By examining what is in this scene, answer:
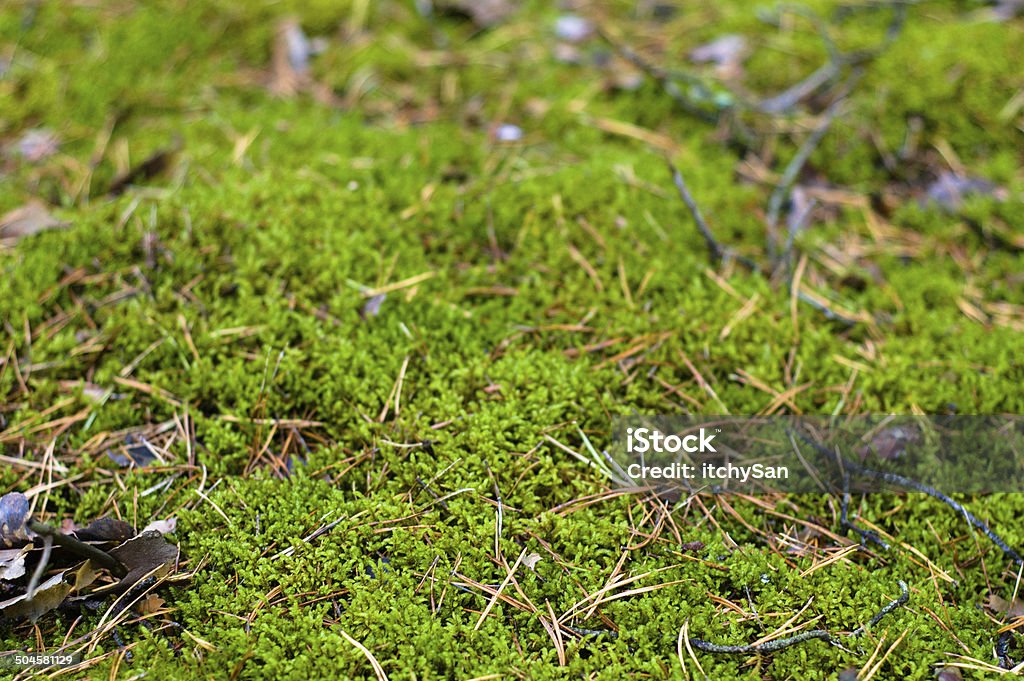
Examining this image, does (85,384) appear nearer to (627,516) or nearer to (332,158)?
(332,158)

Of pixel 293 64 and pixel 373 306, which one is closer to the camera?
pixel 373 306

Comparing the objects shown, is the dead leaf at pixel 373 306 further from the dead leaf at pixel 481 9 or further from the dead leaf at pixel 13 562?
the dead leaf at pixel 481 9

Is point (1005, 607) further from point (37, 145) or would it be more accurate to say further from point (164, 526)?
point (37, 145)

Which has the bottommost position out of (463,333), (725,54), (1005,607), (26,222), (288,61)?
(1005,607)

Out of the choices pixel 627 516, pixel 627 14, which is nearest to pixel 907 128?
pixel 627 14

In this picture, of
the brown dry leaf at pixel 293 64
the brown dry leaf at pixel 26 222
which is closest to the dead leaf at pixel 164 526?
the brown dry leaf at pixel 26 222

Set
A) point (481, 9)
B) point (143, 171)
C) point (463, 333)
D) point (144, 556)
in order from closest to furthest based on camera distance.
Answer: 1. point (144, 556)
2. point (463, 333)
3. point (143, 171)
4. point (481, 9)

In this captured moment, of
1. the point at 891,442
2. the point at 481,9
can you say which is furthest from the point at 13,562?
the point at 481,9
